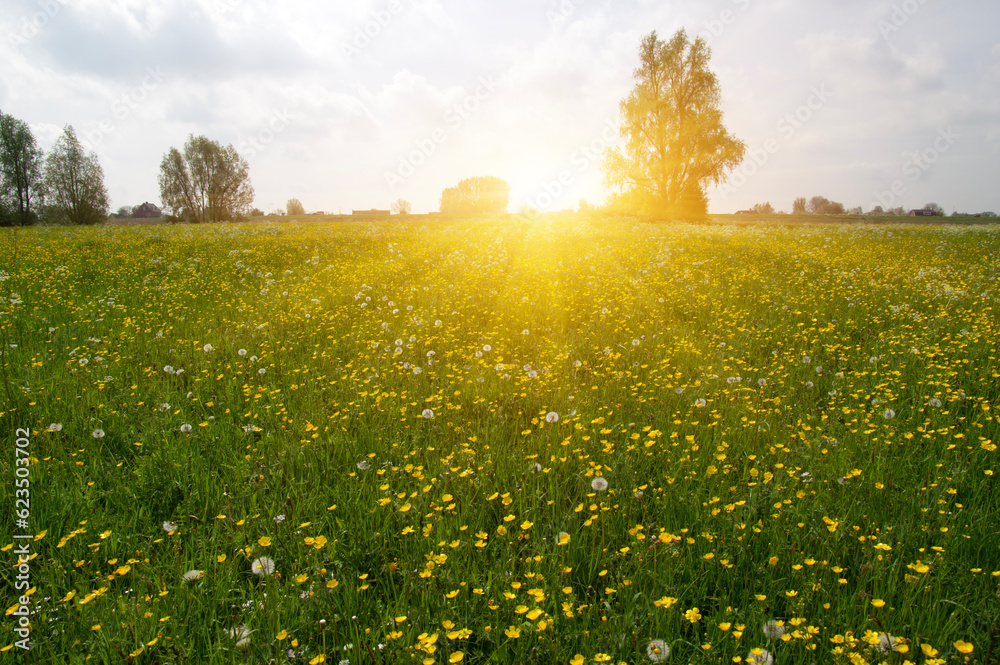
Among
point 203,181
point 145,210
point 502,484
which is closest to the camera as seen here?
point 502,484

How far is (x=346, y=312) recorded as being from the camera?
698 cm

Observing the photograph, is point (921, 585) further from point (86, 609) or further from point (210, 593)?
point (86, 609)

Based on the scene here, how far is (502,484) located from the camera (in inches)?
122

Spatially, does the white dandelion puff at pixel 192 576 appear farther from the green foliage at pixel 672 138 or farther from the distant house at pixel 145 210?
the distant house at pixel 145 210

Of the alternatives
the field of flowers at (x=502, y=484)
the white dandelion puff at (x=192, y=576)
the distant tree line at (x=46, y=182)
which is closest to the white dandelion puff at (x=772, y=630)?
the field of flowers at (x=502, y=484)

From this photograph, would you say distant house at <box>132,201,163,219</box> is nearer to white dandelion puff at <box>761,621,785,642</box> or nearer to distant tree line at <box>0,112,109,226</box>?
distant tree line at <box>0,112,109,226</box>

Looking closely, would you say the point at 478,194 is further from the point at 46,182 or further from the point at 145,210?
the point at 145,210

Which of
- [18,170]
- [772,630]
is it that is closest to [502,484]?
[772,630]

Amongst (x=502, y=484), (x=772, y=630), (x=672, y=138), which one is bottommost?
(x=772, y=630)

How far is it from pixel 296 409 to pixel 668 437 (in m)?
2.98

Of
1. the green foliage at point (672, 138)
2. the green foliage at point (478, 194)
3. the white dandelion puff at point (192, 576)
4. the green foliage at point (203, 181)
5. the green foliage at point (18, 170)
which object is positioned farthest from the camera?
the green foliage at point (478, 194)

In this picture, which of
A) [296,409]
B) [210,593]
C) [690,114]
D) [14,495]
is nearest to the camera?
[210,593]

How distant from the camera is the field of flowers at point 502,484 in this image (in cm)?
206

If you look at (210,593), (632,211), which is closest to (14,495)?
(210,593)
